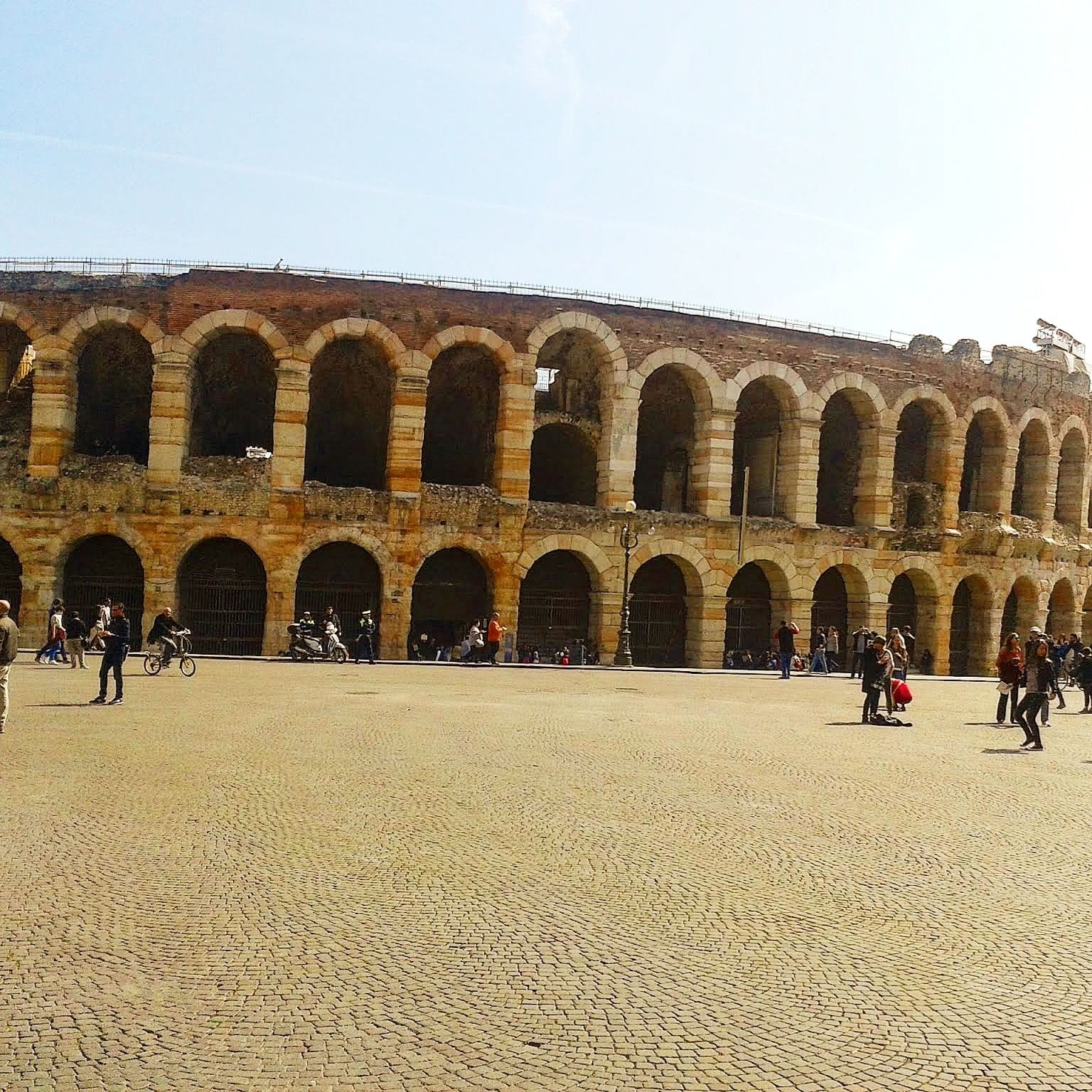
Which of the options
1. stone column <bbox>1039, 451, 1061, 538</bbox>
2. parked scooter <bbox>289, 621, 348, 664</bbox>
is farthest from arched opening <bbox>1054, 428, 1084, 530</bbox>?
parked scooter <bbox>289, 621, 348, 664</bbox>

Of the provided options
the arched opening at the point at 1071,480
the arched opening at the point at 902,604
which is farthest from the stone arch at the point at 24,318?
the arched opening at the point at 1071,480

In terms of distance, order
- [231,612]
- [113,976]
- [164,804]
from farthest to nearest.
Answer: [231,612], [164,804], [113,976]

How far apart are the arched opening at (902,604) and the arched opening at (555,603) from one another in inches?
392

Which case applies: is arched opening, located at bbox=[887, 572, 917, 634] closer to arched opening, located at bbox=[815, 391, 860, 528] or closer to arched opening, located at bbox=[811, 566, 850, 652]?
arched opening, located at bbox=[811, 566, 850, 652]

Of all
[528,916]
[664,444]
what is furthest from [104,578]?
[528,916]

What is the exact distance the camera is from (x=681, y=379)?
29875 mm

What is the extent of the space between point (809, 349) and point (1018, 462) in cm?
1018

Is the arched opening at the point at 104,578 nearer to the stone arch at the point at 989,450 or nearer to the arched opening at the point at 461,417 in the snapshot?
the arched opening at the point at 461,417

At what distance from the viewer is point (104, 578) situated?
83.5 ft

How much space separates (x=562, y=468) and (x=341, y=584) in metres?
8.31

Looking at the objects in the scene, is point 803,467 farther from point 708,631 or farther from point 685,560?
point 708,631

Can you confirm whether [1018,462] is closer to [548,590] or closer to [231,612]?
[548,590]

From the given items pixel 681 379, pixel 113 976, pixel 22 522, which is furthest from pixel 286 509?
pixel 113 976

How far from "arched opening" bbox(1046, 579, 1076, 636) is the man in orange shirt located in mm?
20208
